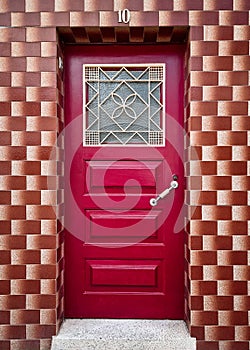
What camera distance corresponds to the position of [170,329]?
319 centimetres

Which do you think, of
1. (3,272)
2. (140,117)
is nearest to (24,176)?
(3,272)

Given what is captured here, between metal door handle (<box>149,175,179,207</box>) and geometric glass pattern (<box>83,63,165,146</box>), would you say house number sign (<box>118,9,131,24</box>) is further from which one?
metal door handle (<box>149,175,179,207</box>)

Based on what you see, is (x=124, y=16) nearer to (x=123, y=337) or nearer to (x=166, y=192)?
(x=166, y=192)

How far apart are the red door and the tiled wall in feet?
0.85

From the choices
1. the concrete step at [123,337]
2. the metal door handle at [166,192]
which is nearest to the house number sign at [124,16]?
the metal door handle at [166,192]

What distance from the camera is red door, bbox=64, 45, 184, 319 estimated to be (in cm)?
331

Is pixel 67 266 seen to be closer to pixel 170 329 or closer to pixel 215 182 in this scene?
pixel 170 329

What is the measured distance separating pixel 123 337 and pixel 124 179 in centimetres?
106

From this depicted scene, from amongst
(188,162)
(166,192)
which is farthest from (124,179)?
(188,162)

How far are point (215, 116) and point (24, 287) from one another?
5.51ft

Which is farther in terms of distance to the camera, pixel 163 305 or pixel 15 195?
pixel 163 305

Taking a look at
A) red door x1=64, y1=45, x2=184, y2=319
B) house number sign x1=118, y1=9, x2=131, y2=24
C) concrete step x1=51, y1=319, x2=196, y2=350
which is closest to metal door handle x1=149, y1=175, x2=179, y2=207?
red door x1=64, y1=45, x2=184, y2=319

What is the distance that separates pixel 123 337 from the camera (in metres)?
3.07

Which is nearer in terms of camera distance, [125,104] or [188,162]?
[188,162]
